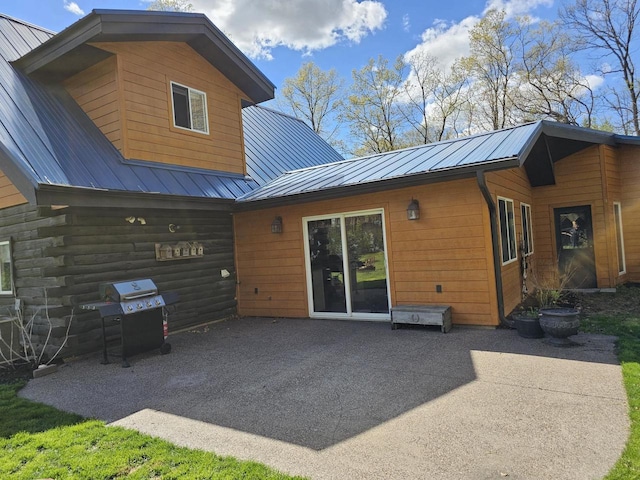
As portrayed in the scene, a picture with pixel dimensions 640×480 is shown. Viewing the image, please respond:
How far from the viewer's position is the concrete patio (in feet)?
8.82

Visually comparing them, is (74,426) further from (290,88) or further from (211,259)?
(290,88)

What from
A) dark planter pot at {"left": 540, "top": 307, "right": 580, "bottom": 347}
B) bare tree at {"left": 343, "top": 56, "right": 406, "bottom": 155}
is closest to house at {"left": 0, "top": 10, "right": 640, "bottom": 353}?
dark planter pot at {"left": 540, "top": 307, "right": 580, "bottom": 347}

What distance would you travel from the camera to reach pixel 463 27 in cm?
2009

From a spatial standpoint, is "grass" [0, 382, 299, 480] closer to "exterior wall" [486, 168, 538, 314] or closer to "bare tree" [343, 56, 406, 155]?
"exterior wall" [486, 168, 538, 314]

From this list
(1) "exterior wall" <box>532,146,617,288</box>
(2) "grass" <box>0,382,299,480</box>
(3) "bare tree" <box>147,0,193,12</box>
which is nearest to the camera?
(2) "grass" <box>0,382,299,480</box>

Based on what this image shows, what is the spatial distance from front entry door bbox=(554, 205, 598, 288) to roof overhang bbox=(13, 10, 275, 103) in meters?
8.33

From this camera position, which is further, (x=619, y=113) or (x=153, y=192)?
(x=619, y=113)

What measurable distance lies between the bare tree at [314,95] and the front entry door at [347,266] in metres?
17.6

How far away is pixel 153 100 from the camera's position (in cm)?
739

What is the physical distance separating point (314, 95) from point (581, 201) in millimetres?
17502

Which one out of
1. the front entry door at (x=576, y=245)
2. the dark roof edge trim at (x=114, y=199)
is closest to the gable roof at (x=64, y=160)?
the dark roof edge trim at (x=114, y=199)

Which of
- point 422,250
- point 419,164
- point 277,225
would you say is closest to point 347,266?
point 422,250

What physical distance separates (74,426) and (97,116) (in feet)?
18.6

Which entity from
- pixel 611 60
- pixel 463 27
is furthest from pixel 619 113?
pixel 463 27
